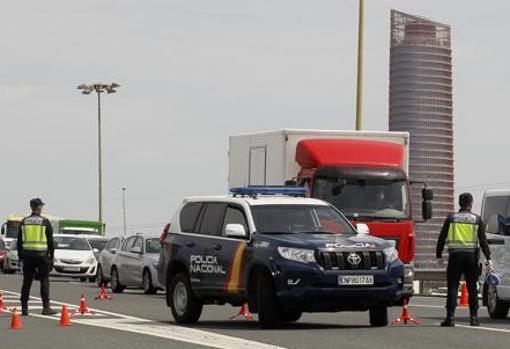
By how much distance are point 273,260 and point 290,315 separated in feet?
5.93

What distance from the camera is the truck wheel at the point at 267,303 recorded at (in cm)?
1909

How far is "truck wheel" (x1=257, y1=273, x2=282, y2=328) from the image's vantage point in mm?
19094

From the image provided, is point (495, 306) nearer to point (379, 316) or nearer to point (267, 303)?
point (379, 316)

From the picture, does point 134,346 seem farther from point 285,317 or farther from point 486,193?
point 486,193

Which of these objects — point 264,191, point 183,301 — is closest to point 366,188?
point 264,191

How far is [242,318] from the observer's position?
74.5 feet

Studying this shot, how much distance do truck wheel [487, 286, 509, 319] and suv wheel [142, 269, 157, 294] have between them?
12.8 meters

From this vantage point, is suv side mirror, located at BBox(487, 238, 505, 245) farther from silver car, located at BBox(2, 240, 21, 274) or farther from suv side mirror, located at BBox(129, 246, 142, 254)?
silver car, located at BBox(2, 240, 21, 274)

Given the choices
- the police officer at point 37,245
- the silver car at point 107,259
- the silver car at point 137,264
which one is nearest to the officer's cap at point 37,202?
the police officer at point 37,245

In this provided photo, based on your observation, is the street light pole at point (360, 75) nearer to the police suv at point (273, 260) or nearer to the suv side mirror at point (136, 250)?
the suv side mirror at point (136, 250)

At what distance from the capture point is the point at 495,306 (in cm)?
2283

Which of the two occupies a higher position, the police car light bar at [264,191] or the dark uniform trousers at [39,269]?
the police car light bar at [264,191]

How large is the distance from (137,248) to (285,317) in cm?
1528

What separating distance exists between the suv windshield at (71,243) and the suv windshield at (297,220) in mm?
28662
